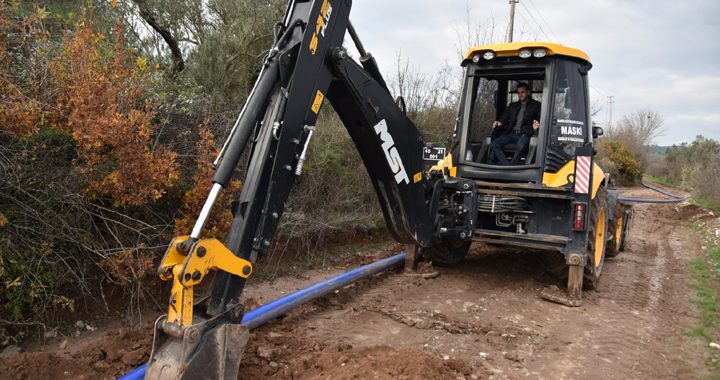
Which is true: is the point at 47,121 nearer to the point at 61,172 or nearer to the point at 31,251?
the point at 61,172

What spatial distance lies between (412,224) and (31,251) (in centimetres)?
349

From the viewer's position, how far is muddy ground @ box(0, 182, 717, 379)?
3.61 m

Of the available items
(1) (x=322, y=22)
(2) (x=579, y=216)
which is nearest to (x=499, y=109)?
(2) (x=579, y=216)

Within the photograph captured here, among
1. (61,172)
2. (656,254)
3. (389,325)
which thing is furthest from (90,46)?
(656,254)

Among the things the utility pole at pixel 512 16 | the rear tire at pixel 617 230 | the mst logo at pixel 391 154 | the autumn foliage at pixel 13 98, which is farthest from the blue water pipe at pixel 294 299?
the utility pole at pixel 512 16

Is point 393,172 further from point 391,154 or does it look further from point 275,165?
point 275,165

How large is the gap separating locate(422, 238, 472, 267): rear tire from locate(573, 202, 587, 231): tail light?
1673mm

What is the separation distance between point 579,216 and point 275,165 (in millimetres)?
3730

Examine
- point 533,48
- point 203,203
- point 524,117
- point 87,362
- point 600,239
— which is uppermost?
point 533,48

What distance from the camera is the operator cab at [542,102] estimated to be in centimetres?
570

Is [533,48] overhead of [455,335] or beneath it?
overhead

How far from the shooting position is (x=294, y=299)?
4598 millimetres

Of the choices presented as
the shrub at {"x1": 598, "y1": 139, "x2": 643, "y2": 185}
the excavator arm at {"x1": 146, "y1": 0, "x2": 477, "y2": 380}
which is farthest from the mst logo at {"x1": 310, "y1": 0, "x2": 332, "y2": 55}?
the shrub at {"x1": 598, "y1": 139, "x2": 643, "y2": 185}

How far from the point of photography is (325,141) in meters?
8.86
